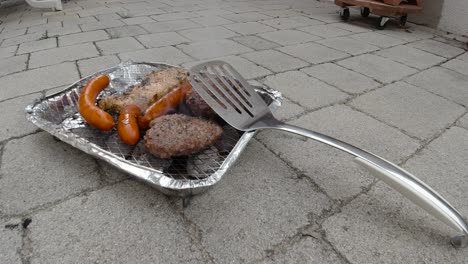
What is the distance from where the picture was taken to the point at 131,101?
1.46 m

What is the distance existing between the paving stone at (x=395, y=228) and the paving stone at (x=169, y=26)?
3.42 meters

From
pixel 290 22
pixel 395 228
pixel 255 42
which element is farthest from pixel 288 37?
pixel 395 228

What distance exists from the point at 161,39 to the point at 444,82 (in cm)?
289

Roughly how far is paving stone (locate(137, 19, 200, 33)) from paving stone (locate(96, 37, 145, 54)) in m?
0.52

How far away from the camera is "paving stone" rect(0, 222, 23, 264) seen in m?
0.97

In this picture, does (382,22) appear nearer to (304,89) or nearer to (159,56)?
(304,89)

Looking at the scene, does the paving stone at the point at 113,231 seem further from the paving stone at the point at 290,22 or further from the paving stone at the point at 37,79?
the paving stone at the point at 290,22

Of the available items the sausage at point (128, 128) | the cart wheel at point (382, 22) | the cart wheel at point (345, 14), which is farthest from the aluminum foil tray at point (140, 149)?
the cart wheel at point (345, 14)

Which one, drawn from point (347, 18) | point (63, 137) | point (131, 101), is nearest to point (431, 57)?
point (347, 18)

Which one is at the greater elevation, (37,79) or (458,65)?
(458,65)

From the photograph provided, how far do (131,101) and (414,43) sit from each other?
3.56m

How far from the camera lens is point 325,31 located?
3932 millimetres

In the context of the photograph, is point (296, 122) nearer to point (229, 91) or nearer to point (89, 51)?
point (229, 91)

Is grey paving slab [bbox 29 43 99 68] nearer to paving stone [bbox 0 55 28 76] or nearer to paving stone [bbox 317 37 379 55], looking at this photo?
paving stone [bbox 0 55 28 76]
